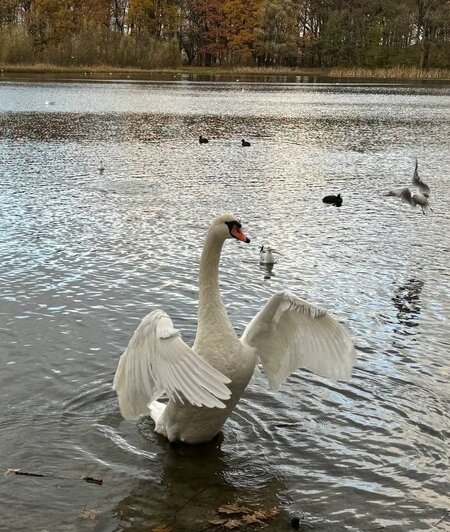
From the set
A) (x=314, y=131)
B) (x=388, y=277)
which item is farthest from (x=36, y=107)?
(x=388, y=277)

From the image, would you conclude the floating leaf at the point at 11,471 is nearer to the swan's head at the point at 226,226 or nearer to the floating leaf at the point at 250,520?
the floating leaf at the point at 250,520

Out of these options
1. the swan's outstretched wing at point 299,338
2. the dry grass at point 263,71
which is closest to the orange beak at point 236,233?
the swan's outstretched wing at point 299,338

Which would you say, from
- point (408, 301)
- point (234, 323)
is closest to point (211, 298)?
point (234, 323)

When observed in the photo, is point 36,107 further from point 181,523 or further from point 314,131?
point 181,523

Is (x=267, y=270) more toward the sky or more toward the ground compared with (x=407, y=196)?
more toward the ground

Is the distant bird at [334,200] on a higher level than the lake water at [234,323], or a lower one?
higher

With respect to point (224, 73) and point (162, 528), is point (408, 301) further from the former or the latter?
point (224, 73)

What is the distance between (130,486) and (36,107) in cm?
3445

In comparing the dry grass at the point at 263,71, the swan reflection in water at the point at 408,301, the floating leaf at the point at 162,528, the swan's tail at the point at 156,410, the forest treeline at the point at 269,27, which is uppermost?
the forest treeline at the point at 269,27

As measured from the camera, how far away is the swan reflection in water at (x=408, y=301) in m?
9.09

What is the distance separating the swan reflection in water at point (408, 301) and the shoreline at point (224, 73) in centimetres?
5746

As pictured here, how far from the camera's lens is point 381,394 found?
7.04 meters

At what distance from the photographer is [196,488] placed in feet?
17.9

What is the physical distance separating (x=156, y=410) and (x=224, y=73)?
86521mm
